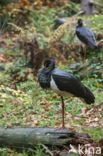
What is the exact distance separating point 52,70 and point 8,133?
1.22 m

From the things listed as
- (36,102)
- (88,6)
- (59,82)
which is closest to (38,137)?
(59,82)

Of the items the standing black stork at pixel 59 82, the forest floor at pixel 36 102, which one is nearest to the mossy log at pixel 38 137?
the forest floor at pixel 36 102

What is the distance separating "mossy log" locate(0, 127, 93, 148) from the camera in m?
3.77

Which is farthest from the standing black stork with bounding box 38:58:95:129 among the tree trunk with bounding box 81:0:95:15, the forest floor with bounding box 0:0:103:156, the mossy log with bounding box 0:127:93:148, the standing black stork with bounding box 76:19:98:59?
the tree trunk with bounding box 81:0:95:15

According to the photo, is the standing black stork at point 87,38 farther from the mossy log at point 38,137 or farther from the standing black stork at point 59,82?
the mossy log at point 38,137

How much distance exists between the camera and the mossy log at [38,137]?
3773 mm

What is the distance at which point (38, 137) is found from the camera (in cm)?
390

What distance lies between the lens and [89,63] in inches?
331

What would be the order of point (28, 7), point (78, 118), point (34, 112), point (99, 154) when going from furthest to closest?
point (28, 7) → point (34, 112) → point (78, 118) → point (99, 154)

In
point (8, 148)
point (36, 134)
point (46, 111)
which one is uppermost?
point (36, 134)

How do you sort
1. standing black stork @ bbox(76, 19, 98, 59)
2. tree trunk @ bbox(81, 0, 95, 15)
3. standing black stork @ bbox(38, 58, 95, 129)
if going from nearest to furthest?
1. standing black stork @ bbox(38, 58, 95, 129)
2. standing black stork @ bbox(76, 19, 98, 59)
3. tree trunk @ bbox(81, 0, 95, 15)

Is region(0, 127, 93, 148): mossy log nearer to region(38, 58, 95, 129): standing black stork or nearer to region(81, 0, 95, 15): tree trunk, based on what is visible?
region(38, 58, 95, 129): standing black stork

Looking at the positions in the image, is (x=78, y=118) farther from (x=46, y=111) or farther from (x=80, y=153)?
(x=80, y=153)

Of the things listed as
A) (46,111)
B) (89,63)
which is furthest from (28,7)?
(46,111)
